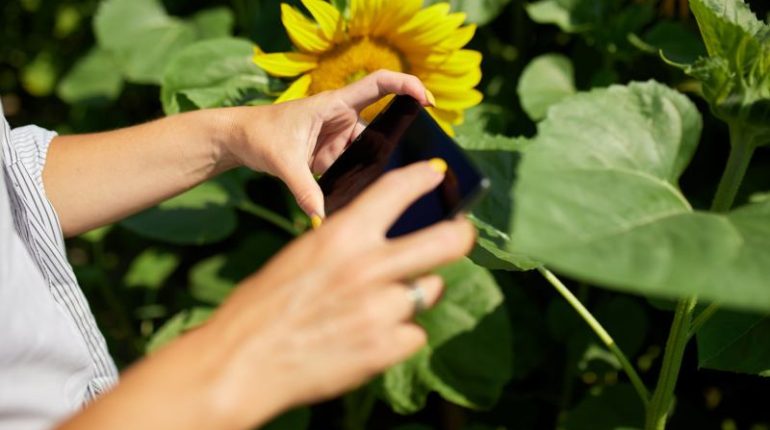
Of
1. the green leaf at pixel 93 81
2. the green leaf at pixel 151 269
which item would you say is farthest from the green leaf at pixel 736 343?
the green leaf at pixel 93 81

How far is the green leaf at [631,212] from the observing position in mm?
470

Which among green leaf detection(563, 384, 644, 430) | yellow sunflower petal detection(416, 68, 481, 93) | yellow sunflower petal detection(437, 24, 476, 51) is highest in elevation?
yellow sunflower petal detection(437, 24, 476, 51)

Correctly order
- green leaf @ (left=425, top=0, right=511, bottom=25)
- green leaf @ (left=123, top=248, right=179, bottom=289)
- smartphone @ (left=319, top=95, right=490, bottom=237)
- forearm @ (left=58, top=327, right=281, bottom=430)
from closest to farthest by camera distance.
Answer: forearm @ (left=58, top=327, right=281, bottom=430) → smartphone @ (left=319, top=95, right=490, bottom=237) → green leaf @ (left=425, top=0, right=511, bottom=25) → green leaf @ (left=123, top=248, right=179, bottom=289)

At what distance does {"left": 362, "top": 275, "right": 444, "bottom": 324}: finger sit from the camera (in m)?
0.47

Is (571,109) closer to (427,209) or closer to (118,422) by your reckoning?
(427,209)

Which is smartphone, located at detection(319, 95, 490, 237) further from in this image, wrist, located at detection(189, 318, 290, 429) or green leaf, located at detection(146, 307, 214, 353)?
green leaf, located at detection(146, 307, 214, 353)

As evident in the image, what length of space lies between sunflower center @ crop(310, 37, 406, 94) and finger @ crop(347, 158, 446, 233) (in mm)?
433

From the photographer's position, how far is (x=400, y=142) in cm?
68

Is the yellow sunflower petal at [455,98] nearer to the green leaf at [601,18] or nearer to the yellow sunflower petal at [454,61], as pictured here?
the yellow sunflower petal at [454,61]

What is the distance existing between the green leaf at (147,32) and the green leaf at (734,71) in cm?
83

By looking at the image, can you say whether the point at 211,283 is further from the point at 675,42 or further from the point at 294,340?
the point at 294,340

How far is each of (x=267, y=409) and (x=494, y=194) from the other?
1.30ft

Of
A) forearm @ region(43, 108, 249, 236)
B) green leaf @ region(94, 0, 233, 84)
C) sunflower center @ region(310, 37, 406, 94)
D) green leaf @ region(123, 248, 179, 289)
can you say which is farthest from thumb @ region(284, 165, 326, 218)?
green leaf @ region(123, 248, 179, 289)

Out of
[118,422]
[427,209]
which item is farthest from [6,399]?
[427,209]
